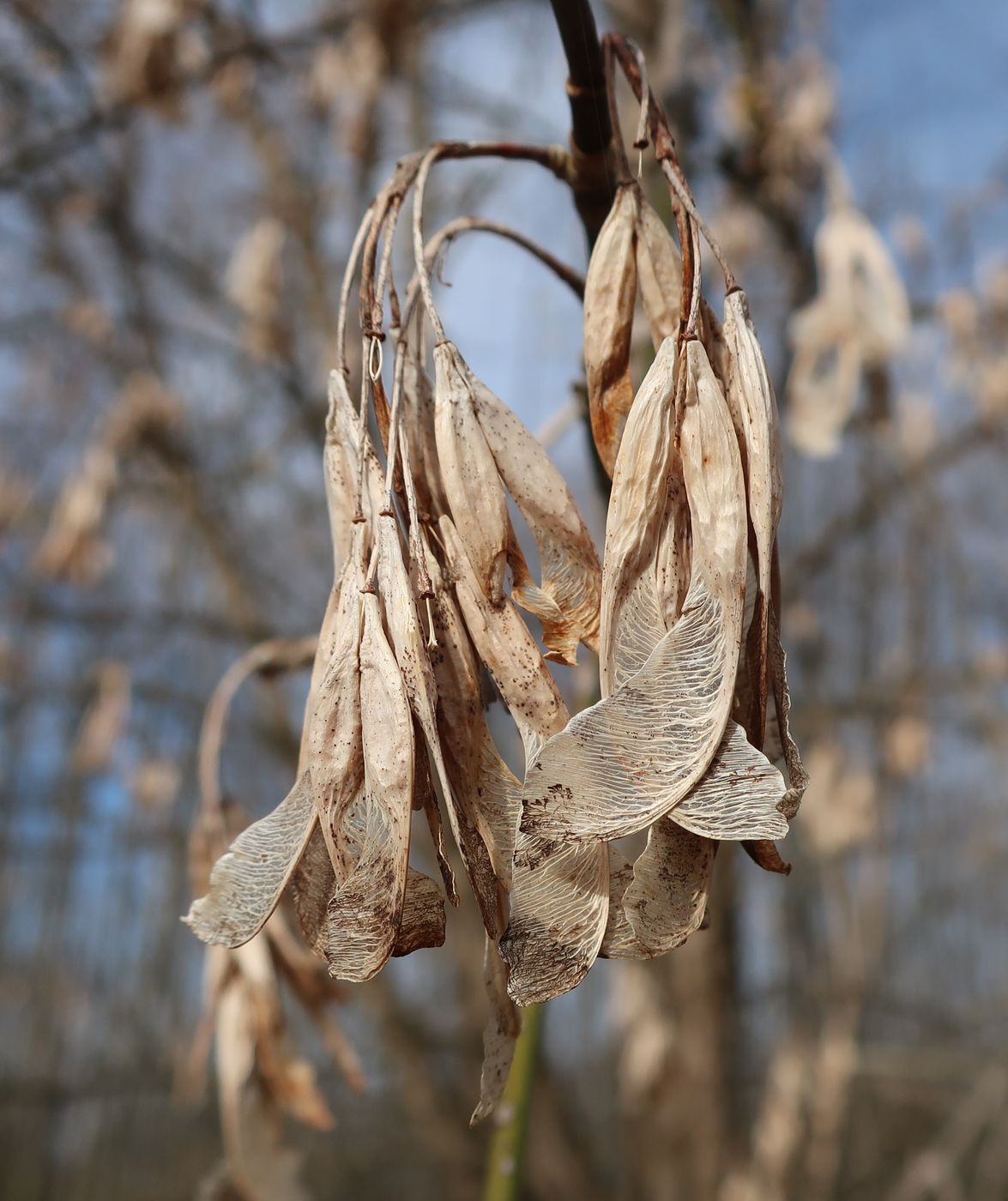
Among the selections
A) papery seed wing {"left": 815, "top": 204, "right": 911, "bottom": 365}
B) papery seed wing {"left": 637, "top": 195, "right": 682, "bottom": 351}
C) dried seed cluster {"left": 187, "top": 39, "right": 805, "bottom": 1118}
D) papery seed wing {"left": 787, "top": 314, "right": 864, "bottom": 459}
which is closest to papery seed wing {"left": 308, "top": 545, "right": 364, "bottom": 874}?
dried seed cluster {"left": 187, "top": 39, "right": 805, "bottom": 1118}

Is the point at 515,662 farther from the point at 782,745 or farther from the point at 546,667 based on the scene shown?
the point at 782,745

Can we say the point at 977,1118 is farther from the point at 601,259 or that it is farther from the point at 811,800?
the point at 601,259

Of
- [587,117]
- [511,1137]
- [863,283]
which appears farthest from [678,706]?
[863,283]

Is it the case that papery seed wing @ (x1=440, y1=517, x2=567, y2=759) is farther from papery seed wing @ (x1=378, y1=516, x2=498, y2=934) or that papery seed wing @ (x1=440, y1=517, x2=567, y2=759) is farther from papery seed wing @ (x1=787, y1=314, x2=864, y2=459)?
papery seed wing @ (x1=787, y1=314, x2=864, y2=459)

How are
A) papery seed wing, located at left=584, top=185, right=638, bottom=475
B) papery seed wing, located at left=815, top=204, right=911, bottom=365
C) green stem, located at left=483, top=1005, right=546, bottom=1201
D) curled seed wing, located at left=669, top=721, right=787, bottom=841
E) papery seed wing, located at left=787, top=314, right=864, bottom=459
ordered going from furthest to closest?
papery seed wing, located at left=815, top=204, right=911, bottom=365, papery seed wing, located at left=787, top=314, right=864, bottom=459, green stem, located at left=483, top=1005, right=546, bottom=1201, papery seed wing, located at left=584, top=185, right=638, bottom=475, curled seed wing, located at left=669, top=721, right=787, bottom=841

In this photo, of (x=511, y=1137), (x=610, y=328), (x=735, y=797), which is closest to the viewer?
(x=735, y=797)

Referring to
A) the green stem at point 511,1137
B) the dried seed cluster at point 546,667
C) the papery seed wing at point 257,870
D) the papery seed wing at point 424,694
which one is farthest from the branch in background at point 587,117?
the green stem at point 511,1137

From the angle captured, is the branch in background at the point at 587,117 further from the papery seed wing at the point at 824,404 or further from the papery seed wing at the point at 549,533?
the papery seed wing at the point at 824,404

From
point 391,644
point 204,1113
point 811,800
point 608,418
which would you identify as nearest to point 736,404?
point 608,418
